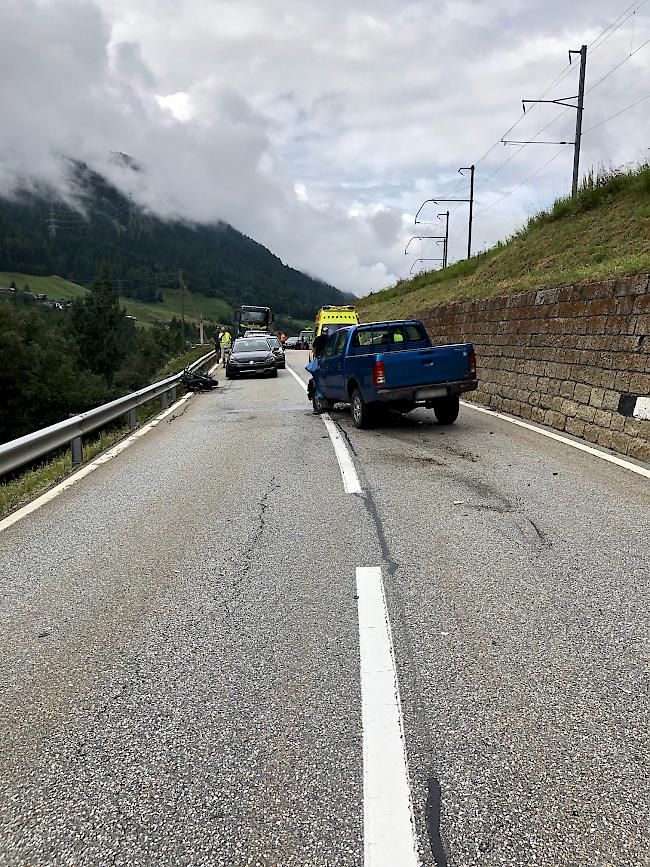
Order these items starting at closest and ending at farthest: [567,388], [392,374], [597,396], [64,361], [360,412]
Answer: [597,396] → [392,374] → [567,388] → [360,412] → [64,361]

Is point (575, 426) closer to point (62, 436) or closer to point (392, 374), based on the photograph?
point (392, 374)

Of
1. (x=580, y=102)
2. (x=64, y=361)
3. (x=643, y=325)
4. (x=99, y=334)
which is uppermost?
(x=580, y=102)

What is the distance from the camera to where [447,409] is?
38.3 feet

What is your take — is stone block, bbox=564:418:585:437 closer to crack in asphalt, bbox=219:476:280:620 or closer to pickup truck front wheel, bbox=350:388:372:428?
pickup truck front wheel, bbox=350:388:372:428

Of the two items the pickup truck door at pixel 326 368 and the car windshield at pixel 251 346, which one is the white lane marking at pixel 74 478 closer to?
the pickup truck door at pixel 326 368

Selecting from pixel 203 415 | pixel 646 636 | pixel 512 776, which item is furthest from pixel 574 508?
pixel 203 415

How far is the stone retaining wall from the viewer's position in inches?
353

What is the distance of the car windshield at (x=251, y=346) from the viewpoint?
27.8 m

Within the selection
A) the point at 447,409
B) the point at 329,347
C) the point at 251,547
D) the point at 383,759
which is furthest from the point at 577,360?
the point at 383,759

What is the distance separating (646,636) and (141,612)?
2895mm

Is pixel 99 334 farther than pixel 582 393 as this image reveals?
Yes

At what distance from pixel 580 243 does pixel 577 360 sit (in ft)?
39.5

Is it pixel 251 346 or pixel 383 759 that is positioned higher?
pixel 251 346

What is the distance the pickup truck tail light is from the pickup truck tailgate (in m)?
0.06
